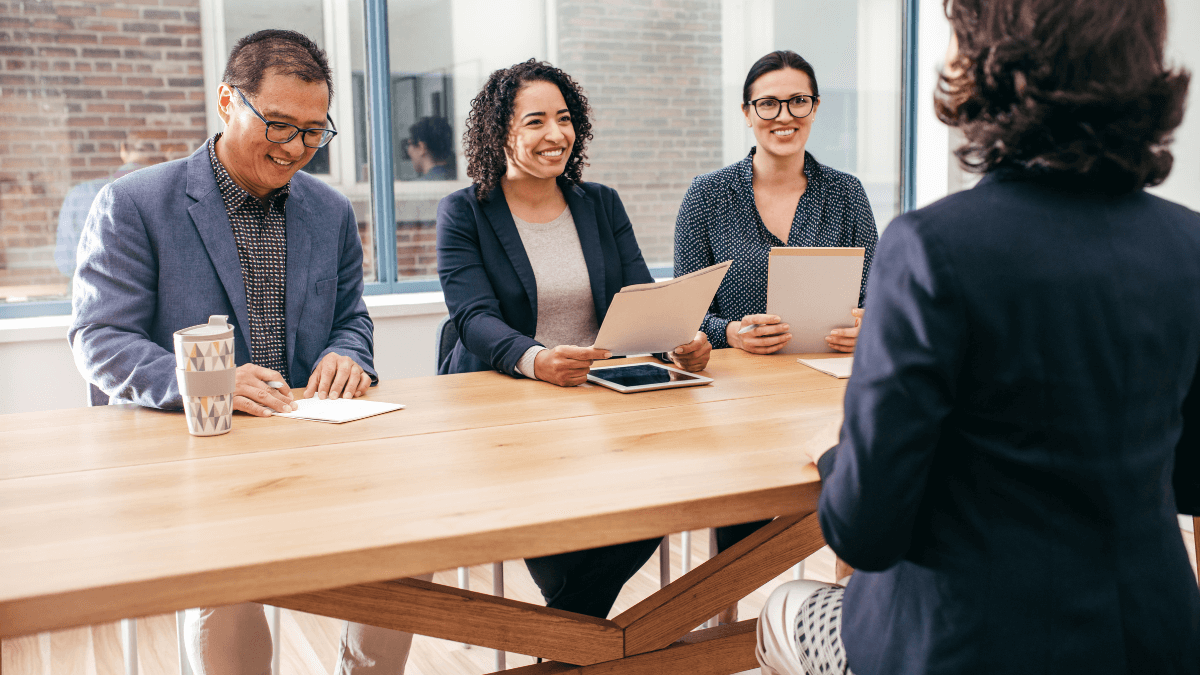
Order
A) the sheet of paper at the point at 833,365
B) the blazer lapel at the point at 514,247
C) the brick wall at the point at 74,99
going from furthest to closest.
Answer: the brick wall at the point at 74,99
the blazer lapel at the point at 514,247
the sheet of paper at the point at 833,365

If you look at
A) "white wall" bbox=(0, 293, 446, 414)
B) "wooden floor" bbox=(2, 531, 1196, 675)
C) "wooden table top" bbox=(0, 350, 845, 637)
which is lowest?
"wooden floor" bbox=(2, 531, 1196, 675)

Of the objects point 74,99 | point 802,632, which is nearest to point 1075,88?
point 802,632

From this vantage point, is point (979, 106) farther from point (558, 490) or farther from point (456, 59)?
point (456, 59)

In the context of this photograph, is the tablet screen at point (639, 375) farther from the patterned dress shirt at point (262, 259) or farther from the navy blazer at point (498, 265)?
the patterned dress shirt at point (262, 259)

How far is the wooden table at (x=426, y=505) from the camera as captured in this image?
0.99m

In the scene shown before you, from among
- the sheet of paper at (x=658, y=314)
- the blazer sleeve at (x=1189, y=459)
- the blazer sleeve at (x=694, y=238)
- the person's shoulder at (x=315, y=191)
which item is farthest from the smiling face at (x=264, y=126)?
the blazer sleeve at (x=1189, y=459)

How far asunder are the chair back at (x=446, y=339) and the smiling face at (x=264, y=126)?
0.60 metres

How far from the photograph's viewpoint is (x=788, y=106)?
248cm

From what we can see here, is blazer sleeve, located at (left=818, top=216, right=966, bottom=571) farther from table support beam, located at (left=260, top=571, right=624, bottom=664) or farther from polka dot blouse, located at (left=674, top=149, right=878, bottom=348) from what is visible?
polka dot blouse, located at (left=674, top=149, right=878, bottom=348)

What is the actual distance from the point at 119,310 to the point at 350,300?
1.74ft

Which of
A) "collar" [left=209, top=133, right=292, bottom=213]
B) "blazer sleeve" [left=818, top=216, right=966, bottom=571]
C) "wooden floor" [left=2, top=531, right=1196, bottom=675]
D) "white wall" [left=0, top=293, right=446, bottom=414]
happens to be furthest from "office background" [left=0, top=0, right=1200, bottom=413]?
"blazer sleeve" [left=818, top=216, right=966, bottom=571]

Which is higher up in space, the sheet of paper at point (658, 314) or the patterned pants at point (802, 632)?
the sheet of paper at point (658, 314)

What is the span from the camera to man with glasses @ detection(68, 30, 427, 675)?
171 cm

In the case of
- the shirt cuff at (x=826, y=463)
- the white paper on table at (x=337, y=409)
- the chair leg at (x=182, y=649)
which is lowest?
the chair leg at (x=182, y=649)
